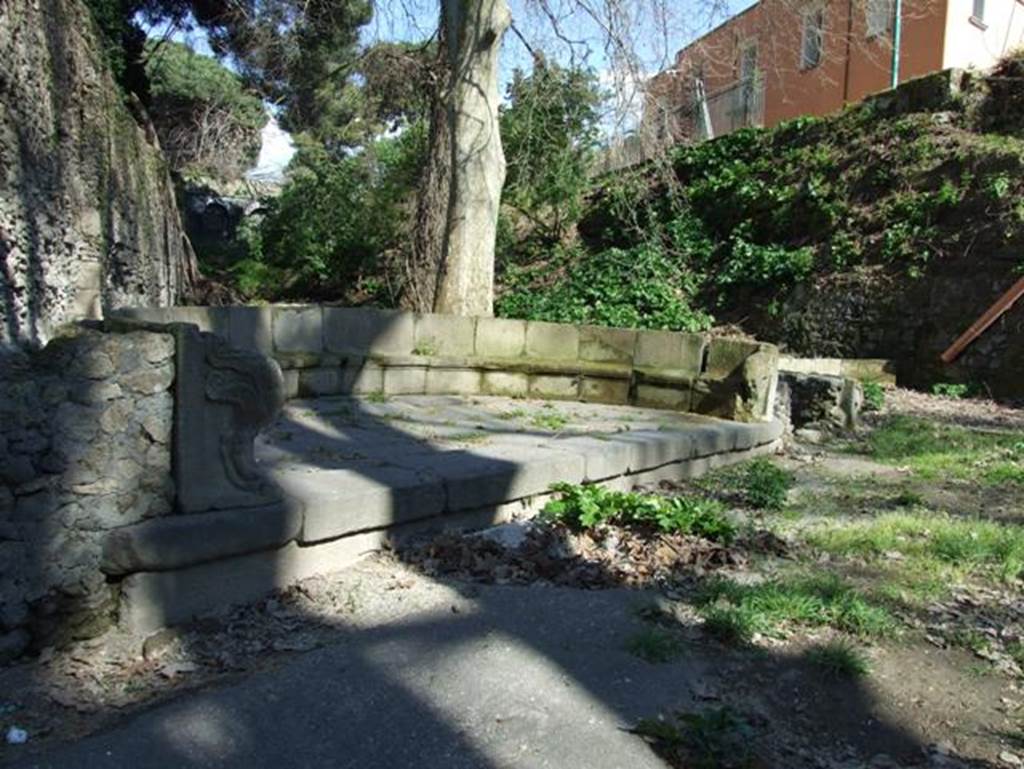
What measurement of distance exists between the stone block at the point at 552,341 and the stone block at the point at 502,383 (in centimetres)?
26

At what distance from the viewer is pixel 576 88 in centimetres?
1284

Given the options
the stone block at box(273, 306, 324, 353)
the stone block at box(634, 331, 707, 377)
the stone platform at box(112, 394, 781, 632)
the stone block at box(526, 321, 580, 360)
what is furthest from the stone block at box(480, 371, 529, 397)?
the stone block at box(273, 306, 324, 353)

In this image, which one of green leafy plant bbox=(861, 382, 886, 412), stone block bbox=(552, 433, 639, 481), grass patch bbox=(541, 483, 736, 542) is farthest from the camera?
green leafy plant bbox=(861, 382, 886, 412)

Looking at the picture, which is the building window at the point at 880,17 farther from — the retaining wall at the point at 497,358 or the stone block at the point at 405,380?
the stone block at the point at 405,380

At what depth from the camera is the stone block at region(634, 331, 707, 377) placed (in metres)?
6.51

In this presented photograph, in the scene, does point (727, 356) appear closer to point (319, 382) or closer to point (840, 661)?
point (319, 382)

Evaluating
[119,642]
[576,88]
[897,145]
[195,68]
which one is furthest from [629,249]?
[195,68]

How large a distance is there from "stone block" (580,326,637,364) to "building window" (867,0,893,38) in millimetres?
11967

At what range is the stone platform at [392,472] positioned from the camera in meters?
2.91

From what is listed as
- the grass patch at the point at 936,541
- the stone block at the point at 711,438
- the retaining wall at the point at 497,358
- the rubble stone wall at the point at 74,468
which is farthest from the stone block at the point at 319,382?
the grass patch at the point at 936,541

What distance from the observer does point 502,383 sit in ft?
22.5

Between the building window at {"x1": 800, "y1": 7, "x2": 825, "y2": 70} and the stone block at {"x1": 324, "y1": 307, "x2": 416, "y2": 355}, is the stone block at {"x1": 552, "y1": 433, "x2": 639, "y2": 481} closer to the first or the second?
the stone block at {"x1": 324, "y1": 307, "x2": 416, "y2": 355}

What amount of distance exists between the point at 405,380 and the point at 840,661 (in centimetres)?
442

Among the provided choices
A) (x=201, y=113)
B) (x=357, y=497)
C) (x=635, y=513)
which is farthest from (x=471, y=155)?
(x=201, y=113)
